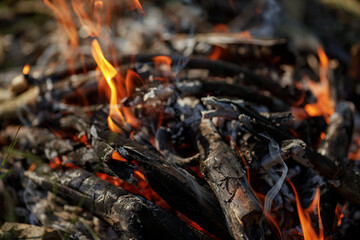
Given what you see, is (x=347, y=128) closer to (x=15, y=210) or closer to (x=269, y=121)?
(x=269, y=121)

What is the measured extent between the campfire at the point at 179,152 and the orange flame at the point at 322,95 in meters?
0.02

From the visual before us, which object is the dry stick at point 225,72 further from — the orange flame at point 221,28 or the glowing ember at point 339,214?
the orange flame at point 221,28

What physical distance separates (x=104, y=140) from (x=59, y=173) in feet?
1.42

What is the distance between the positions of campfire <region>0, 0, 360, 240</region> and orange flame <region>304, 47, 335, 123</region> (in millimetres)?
21

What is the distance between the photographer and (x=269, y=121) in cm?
185

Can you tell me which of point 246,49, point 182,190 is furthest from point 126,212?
point 246,49

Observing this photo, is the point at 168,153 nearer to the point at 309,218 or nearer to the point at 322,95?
the point at 309,218

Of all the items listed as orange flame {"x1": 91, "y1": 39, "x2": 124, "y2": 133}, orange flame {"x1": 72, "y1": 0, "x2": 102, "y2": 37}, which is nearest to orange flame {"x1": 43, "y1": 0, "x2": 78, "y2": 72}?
orange flame {"x1": 72, "y1": 0, "x2": 102, "y2": 37}

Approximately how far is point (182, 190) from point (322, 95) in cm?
218

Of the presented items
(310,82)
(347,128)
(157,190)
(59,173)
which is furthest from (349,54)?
(59,173)

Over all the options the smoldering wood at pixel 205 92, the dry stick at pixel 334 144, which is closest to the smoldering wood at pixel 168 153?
the smoldering wood at pixel 205 92

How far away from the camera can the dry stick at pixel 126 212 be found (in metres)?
1.45

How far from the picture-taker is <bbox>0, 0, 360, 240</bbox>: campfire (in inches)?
60.7

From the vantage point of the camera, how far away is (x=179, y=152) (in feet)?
6.48
